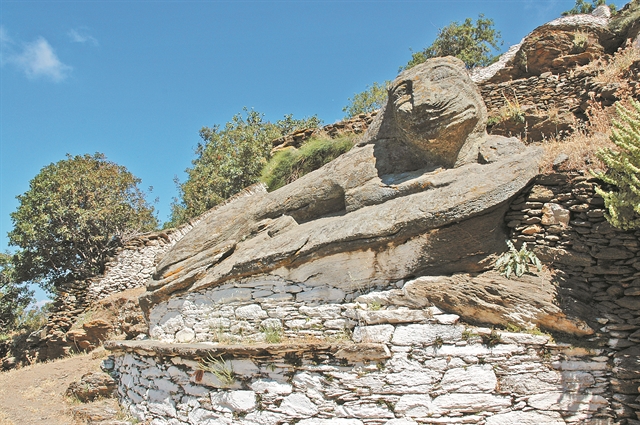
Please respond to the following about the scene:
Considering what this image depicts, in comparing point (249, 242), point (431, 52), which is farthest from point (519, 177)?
Result: point (431, 52)

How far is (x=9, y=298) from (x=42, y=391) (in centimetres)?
848

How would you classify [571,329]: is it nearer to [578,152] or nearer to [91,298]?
[578,152]

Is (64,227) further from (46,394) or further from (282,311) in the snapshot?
(282,311)

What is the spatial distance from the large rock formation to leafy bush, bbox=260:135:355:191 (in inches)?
135

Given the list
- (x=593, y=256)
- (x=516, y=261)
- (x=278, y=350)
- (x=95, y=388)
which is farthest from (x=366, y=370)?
(x=95, y=388)

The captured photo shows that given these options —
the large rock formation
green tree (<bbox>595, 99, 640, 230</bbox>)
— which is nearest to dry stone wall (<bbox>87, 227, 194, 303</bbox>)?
the large rock formation

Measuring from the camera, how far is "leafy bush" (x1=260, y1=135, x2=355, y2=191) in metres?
10.6

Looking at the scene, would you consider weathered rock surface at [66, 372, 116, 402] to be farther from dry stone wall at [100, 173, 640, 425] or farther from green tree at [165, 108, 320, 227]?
green tree at [165, 108, 320, 227]

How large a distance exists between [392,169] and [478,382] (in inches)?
117

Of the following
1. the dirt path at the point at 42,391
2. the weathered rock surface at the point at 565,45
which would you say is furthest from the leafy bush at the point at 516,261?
the weathered rock surface at the point at 565,45

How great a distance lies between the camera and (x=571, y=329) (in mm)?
4629

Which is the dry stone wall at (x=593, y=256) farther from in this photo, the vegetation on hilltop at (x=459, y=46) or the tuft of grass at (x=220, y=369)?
the vegetation on hilltop at (x=459, y=46)

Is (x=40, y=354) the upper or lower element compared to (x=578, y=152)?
lower

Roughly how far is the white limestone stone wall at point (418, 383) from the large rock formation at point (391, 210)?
2.78 ft
